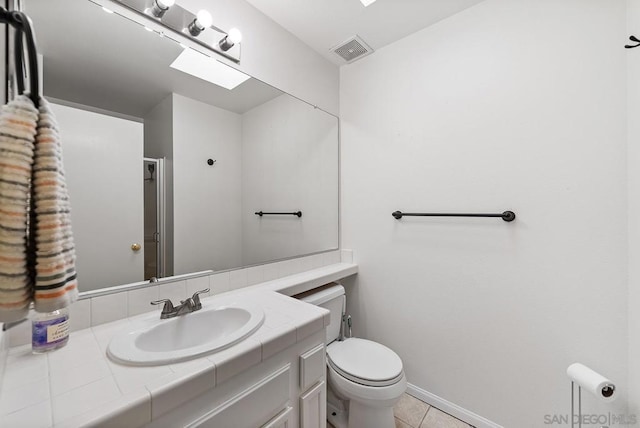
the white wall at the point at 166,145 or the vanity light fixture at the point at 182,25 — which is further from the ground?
the vanity light fixture at the point at 182,25

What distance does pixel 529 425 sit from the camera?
4.18 feet

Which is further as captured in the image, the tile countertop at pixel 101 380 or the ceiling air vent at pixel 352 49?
the ceiling air vent at pixel 352 49

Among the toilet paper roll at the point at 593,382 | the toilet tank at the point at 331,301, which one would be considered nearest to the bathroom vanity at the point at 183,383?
the toilet tank at the point at 331,301

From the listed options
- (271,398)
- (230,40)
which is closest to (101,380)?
(271,398)

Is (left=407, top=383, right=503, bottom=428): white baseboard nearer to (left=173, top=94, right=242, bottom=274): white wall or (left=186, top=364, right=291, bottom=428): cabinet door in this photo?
(left=186, top=364, right=291, bottom=428): cabinet door

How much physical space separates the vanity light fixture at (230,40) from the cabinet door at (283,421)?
5.31 ft

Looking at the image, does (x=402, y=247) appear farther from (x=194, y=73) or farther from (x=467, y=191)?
(x=194, y=73)

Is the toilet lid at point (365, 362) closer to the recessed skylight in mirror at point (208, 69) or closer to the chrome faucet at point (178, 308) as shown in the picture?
the chrome faucet at point (178, 308)

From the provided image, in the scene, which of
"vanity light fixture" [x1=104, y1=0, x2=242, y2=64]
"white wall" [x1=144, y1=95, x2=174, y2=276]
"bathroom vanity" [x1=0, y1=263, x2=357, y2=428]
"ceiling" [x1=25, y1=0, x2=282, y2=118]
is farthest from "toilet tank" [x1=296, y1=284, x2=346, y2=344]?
"vanity light fixture" [x1=104, y1=0, x2=242, y2=64]

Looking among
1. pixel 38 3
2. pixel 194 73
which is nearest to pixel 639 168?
pixel 194 73

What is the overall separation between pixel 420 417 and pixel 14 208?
1.91m

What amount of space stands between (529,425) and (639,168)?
1.26 metres

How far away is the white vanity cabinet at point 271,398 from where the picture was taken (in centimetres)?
69

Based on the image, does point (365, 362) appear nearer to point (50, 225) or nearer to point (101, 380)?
point (101, 380)
